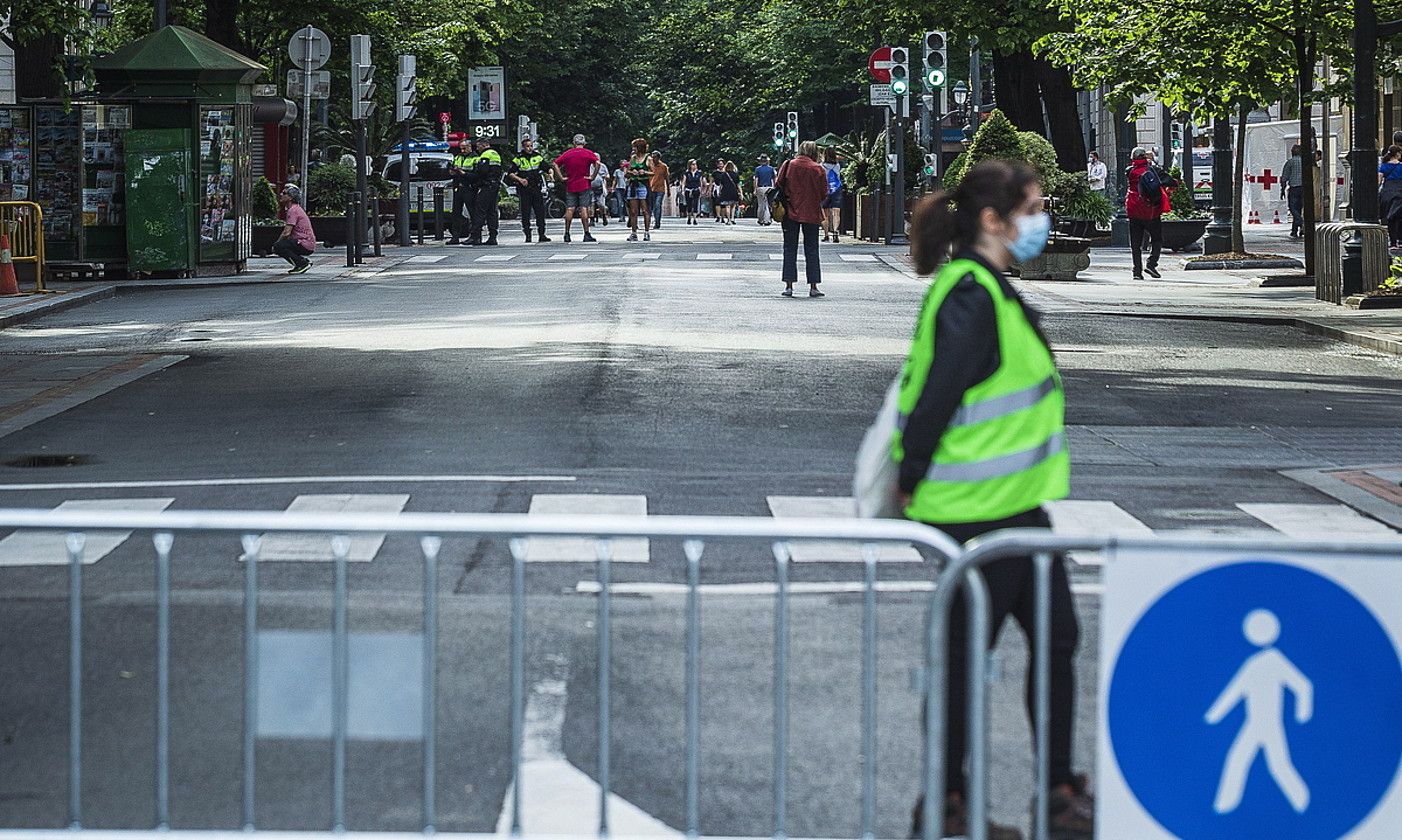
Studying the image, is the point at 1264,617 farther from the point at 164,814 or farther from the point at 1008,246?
the point at 164,814

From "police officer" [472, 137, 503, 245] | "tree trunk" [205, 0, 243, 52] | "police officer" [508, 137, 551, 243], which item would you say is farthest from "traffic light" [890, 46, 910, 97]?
"tree trunk" [205, 0, 243, 52]

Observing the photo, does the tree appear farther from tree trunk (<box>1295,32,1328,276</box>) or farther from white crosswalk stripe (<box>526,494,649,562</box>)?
white crosswalk stripe (<box>526,494,649,562</box>)

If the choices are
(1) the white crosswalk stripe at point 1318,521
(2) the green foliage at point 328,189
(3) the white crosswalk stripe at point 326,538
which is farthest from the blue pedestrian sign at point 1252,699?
(2) the green foliage at point 328,189

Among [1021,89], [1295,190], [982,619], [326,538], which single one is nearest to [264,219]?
[1021,89]

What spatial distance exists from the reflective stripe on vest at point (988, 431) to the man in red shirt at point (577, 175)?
32361 millimetres

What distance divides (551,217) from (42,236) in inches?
1745

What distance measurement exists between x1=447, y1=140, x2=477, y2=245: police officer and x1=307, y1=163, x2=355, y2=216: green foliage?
2.34 m

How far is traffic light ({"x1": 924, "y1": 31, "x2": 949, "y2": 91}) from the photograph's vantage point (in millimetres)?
34219

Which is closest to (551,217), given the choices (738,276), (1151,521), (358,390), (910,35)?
(910,35)

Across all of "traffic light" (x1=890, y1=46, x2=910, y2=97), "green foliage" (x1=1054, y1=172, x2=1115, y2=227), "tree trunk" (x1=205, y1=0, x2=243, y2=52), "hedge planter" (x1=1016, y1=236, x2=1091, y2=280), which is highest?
"tree trunk" (x1=205, y1=0, x2=243, y2=52)

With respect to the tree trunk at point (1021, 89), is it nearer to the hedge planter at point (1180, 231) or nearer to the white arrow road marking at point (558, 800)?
the hedge planter at point (1180, 231)

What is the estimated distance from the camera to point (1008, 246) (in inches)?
211

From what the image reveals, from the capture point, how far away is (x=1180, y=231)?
37.6 metres

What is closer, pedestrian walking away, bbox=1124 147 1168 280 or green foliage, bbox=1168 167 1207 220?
pedestrian walking away, bbox=1124 147 1168 280
